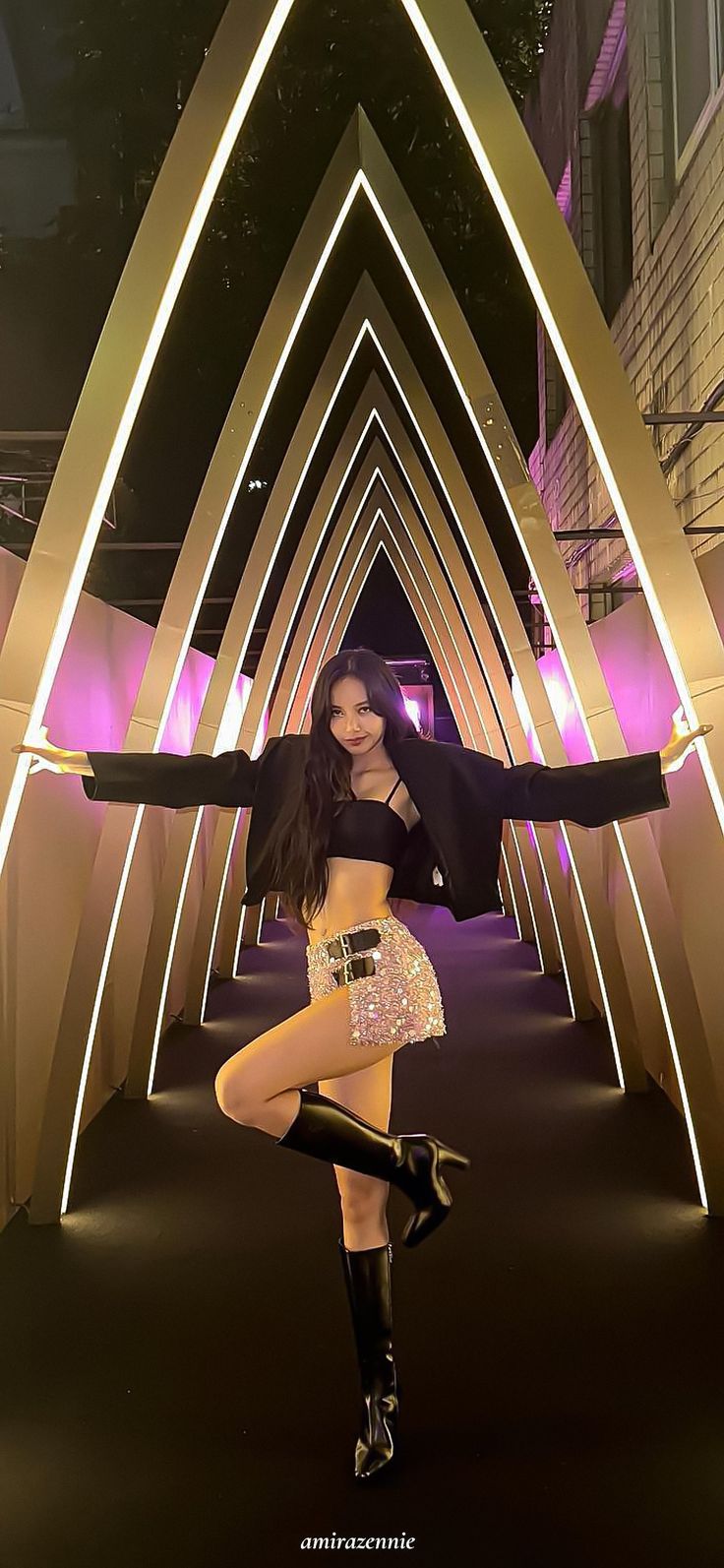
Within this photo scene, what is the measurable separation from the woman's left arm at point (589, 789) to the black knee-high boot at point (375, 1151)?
76cm

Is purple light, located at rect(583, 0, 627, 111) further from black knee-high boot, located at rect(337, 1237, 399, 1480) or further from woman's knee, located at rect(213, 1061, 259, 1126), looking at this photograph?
black knee-high boot, located at rect(337, 1237, 399, 1480)

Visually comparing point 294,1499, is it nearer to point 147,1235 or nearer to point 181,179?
point 147,1235

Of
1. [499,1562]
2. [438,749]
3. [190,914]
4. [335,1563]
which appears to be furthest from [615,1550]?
[190,914]

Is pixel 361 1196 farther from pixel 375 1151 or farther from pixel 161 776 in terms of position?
pixel 161 776

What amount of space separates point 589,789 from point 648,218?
6.18 metres

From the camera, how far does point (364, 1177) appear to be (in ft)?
9.42

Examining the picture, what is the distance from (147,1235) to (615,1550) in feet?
7.26

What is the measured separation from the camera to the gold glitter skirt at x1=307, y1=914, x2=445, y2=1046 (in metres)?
2.71

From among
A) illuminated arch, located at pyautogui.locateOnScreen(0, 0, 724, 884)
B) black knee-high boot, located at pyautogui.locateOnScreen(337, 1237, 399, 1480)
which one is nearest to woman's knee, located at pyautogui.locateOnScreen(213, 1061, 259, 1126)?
black knee-high boot, located at pyautogui.locateOnScreen(337, 1237, 399, 1480)

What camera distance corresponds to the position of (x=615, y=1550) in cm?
251

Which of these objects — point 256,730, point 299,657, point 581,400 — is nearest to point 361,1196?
point 581,400

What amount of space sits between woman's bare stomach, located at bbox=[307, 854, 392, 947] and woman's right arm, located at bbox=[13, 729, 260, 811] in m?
0.30

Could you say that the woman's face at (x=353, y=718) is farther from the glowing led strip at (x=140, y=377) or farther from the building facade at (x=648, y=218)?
the building facade at (x=648, y=218)

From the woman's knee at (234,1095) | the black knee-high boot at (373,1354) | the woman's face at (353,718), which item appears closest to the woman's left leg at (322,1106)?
the woman's knee at (234,1095)
